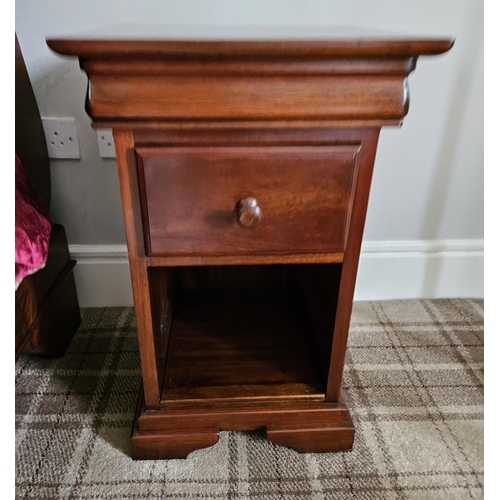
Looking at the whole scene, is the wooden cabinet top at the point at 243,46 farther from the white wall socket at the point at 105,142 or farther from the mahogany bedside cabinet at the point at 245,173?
the white wall socket at the point at 105,142

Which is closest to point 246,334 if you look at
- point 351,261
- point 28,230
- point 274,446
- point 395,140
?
point 274,446

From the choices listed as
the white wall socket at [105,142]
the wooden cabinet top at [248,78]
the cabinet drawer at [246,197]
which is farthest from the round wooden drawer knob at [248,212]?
the white wall socket at [105,142]

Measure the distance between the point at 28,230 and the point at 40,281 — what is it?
161mm

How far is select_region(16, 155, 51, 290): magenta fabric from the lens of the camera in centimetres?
77

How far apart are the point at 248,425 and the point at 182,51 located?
630 mm

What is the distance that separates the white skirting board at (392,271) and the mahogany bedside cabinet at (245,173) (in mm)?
417

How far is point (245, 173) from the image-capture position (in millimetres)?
604

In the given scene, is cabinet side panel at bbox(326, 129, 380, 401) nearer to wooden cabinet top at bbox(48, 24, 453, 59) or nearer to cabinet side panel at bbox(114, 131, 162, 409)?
wooden cabinet top at bbox(48, 24, 453, 59)

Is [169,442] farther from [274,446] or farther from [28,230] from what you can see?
[28,230]

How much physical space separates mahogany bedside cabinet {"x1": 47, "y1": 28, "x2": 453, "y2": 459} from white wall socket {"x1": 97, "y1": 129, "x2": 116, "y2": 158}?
0.44 m

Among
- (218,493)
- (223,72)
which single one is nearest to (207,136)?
(223,72)

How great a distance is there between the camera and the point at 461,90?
106 centimetres

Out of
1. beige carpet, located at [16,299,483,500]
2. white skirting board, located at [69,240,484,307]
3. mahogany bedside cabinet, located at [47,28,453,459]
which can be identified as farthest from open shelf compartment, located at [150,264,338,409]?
white skirting board, located at [69,240,484,307]

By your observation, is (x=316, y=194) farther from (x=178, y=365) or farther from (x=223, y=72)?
(x=178, y=365)
